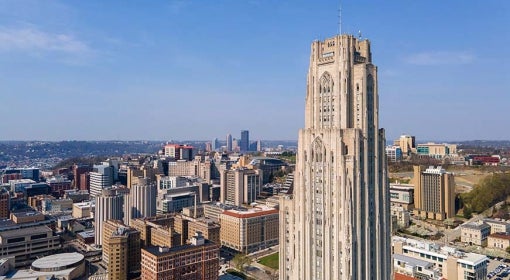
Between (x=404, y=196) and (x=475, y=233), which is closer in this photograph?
(x=475, y=233)

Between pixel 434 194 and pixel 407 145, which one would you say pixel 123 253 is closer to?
pixel 434 194

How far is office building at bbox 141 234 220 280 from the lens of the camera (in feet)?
165

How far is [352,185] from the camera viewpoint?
25531mm

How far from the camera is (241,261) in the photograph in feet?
214

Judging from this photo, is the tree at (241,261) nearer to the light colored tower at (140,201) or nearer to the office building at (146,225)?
the office building at (146,225)

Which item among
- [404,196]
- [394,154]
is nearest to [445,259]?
[404,196]

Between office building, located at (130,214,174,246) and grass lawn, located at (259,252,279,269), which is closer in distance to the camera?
grass lawn, located at (259,252,279,269)

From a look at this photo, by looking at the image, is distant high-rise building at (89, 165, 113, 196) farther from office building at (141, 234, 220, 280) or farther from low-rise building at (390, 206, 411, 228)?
low-rise building at (390, 206, 411, 228)

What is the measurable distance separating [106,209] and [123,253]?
81.1ft

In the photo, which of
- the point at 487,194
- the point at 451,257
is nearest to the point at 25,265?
the point at 451,257

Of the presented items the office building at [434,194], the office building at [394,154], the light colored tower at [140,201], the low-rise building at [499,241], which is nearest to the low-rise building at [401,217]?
the office building at [434,194]

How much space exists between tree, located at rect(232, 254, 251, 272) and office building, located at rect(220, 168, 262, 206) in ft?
116

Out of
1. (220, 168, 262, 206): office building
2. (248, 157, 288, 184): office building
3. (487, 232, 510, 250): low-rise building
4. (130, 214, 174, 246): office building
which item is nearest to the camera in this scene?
(487, 232, 510, 250): low-rise building

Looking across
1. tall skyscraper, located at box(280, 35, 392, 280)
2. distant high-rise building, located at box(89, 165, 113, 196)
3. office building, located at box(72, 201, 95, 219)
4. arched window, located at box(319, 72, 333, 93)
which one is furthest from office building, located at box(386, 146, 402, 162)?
arched window, located at box(319, 72, 333, 93)
